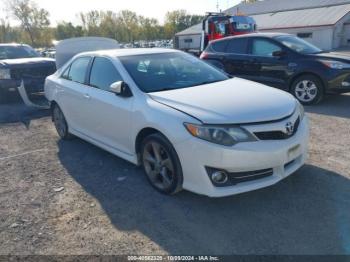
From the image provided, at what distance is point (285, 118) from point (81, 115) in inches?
119

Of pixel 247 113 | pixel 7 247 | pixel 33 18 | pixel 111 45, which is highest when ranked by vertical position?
pixel 33 18

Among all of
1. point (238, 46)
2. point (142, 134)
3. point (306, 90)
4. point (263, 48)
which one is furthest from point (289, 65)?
point (142, 134)

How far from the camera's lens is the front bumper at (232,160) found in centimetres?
312

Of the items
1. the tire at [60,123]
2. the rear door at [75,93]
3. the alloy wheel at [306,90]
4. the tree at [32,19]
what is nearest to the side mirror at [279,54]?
the alloy wheel at [306,90]

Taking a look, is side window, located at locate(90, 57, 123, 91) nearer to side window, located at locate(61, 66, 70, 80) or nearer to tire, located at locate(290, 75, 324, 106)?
side window, located at locate(61, 66, 70, 80)

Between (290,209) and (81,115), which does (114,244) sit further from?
(81,115)

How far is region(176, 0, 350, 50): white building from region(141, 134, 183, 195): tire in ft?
90.9

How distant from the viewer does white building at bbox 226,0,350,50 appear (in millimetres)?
31578

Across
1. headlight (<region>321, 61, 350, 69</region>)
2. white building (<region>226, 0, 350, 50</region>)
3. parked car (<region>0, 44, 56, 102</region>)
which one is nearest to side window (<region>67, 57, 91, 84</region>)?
parked car (<region>0, 44, 56, 102</region>)

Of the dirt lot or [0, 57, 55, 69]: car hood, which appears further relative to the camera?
[0, 57, 55, 69]: car hood

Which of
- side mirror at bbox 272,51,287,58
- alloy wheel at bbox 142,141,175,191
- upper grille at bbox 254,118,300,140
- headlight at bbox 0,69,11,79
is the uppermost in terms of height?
side mirror at bbox 272,51,287,58

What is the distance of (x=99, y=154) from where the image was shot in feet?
17.1

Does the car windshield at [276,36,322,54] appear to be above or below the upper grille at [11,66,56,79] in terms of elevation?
above

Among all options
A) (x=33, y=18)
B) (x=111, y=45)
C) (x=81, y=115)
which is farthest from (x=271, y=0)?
(x=81, y=115)
